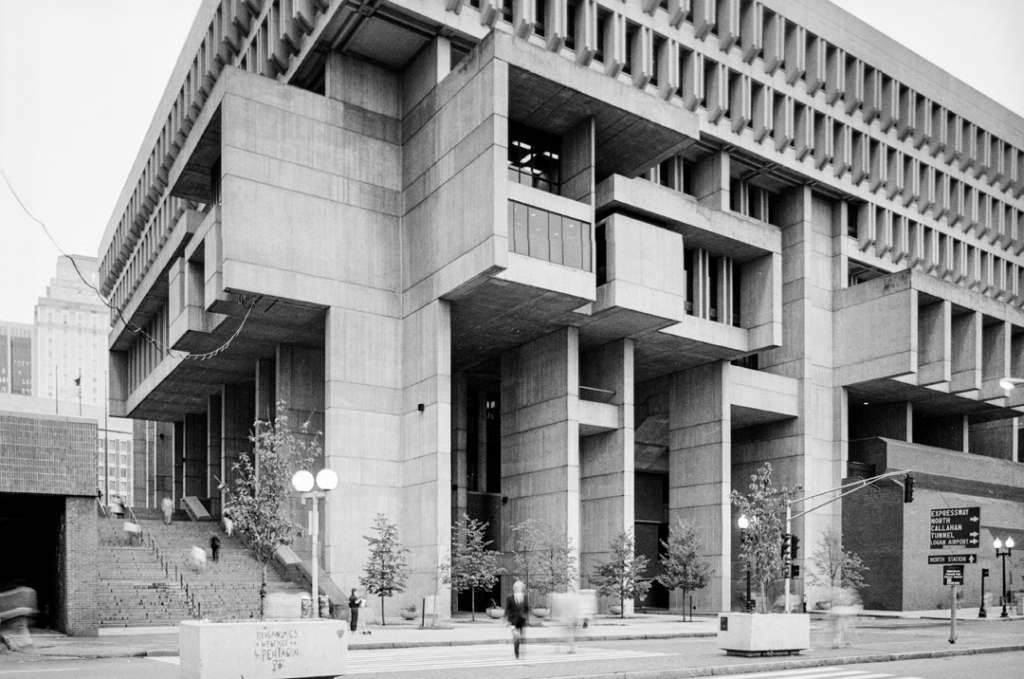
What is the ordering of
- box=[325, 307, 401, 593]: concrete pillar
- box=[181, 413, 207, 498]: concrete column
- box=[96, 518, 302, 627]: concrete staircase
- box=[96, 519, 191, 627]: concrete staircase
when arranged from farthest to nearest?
box=[181, 413, 207, 498]: concrete column → box=[325, 307, 401, 593]: concrete pillar → box=[96, 518, 302, 627]: concrete staircase → box=[96, 519, 191, 627]: concrete staircase

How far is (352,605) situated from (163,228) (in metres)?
37.9

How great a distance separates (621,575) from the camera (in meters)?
43.5

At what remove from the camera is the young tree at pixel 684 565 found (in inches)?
1815

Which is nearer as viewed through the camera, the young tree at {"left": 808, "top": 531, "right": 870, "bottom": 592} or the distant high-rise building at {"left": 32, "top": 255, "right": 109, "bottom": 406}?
the young tree at {"left": 808, "top": 531, "right": 870, "bottom": 592}

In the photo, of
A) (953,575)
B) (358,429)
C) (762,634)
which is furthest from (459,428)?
(762,634)

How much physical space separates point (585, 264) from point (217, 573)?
18815 millimetres

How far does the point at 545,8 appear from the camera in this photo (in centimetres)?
4481

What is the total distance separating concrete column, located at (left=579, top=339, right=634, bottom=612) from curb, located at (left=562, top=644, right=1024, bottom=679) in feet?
70.9

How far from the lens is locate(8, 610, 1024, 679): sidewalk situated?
2206cm

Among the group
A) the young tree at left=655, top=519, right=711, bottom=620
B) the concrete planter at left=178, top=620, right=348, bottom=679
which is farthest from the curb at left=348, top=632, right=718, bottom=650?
the young tree at left=655, top=519, right=711, bottom=620

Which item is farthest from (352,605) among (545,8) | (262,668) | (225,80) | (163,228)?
(163,228)

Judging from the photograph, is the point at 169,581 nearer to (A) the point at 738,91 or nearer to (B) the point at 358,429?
(B) the point at 358,429

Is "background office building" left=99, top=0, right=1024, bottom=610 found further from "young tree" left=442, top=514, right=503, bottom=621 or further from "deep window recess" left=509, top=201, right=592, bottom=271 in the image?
"young tree" left=442, top=514, right=503, bottom=621

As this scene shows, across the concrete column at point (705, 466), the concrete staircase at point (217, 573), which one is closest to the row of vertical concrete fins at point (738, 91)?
the concrete column at point (705, 466)
